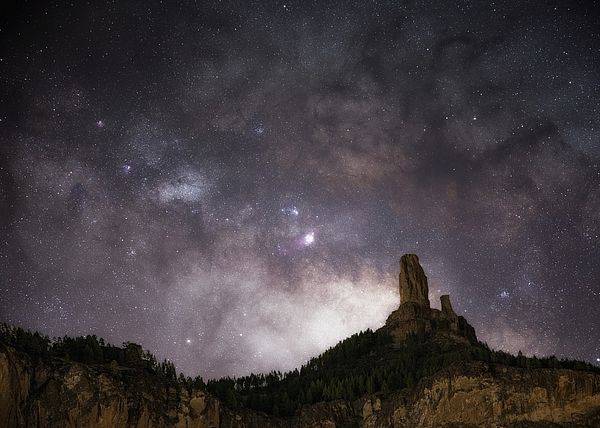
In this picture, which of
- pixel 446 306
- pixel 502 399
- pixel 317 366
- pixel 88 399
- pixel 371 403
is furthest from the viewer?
pixel 446 306

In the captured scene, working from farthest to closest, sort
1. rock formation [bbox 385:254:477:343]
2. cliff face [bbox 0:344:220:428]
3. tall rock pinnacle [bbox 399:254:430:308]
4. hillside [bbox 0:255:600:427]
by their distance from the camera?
tall rock pinnacle [bbox 399:254:430:308] < rock formation [bbox 385:254:477:343] < hillside [bbox 0:255:600:427] < cliff face [bbox 0:344:220:428]

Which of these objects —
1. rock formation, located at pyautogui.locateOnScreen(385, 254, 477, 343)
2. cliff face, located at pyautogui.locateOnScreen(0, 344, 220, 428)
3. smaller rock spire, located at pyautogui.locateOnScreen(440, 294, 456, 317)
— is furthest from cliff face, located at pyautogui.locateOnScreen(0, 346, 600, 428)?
smaller rock spire, located at pyautogui.locateOnScreen(440, 294, 456, 317)

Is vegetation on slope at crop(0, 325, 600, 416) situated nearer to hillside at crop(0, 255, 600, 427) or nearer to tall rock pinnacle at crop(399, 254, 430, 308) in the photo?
hillside at crop(0, 255, 600, 427)

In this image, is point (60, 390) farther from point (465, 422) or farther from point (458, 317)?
point (458, 317)

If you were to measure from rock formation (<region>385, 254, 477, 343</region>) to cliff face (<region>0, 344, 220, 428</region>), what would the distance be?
33.9 meters

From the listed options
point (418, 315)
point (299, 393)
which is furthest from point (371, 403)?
point (418, 315)

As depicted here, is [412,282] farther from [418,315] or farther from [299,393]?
[299,393]

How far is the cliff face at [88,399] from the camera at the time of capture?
42.2m

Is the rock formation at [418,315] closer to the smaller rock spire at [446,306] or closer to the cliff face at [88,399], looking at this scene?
the smaller rock spire at [446,306]

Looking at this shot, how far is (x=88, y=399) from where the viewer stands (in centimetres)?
4653

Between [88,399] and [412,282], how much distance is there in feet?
176

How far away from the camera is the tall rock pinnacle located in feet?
287

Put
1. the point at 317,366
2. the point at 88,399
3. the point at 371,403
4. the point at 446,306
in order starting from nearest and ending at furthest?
the point at 88,399
the point at 371,403
the point at 317,366
the point at 446,306

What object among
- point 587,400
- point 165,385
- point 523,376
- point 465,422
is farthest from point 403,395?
point 165,385
